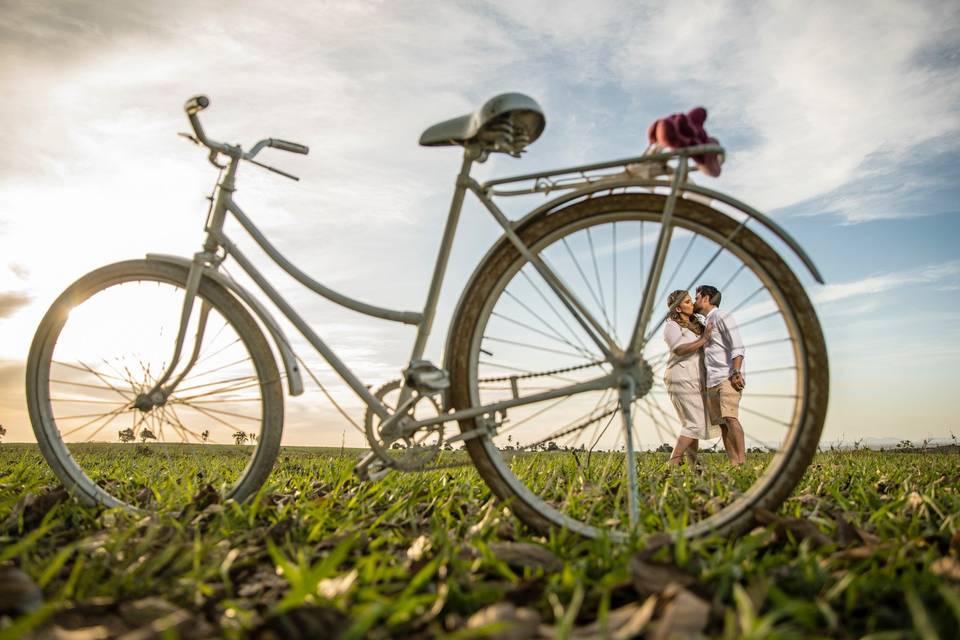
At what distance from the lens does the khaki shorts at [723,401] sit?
636 cm

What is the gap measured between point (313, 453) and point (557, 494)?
14.5 ft

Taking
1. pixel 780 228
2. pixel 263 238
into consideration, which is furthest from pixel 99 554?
pixel 780 228

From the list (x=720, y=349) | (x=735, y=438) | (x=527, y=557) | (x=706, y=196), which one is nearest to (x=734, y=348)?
(x=720, y=349)

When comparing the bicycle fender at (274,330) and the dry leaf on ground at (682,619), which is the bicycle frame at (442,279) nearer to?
the bicycle fender at (274,330)

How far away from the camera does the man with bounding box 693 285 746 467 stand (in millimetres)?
6246

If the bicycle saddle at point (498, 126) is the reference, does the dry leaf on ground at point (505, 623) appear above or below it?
below

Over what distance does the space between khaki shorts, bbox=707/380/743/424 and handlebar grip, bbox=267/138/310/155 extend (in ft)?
16.1

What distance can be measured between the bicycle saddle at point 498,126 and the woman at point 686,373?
3.67 m

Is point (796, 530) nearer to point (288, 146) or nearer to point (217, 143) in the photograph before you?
point (288, 146)

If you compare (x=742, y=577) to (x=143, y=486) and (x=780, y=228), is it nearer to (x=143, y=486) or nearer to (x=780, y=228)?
(x=780, y=228)

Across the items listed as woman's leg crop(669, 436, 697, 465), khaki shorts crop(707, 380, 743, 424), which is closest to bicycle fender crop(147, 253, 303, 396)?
woman's leg crop(669, 436, 697, 465)

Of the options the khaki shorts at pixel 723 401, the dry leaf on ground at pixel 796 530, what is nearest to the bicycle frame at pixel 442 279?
the dry leaf on ground at pixel 796 530

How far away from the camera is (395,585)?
5.64 feet

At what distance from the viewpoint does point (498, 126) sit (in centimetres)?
242
